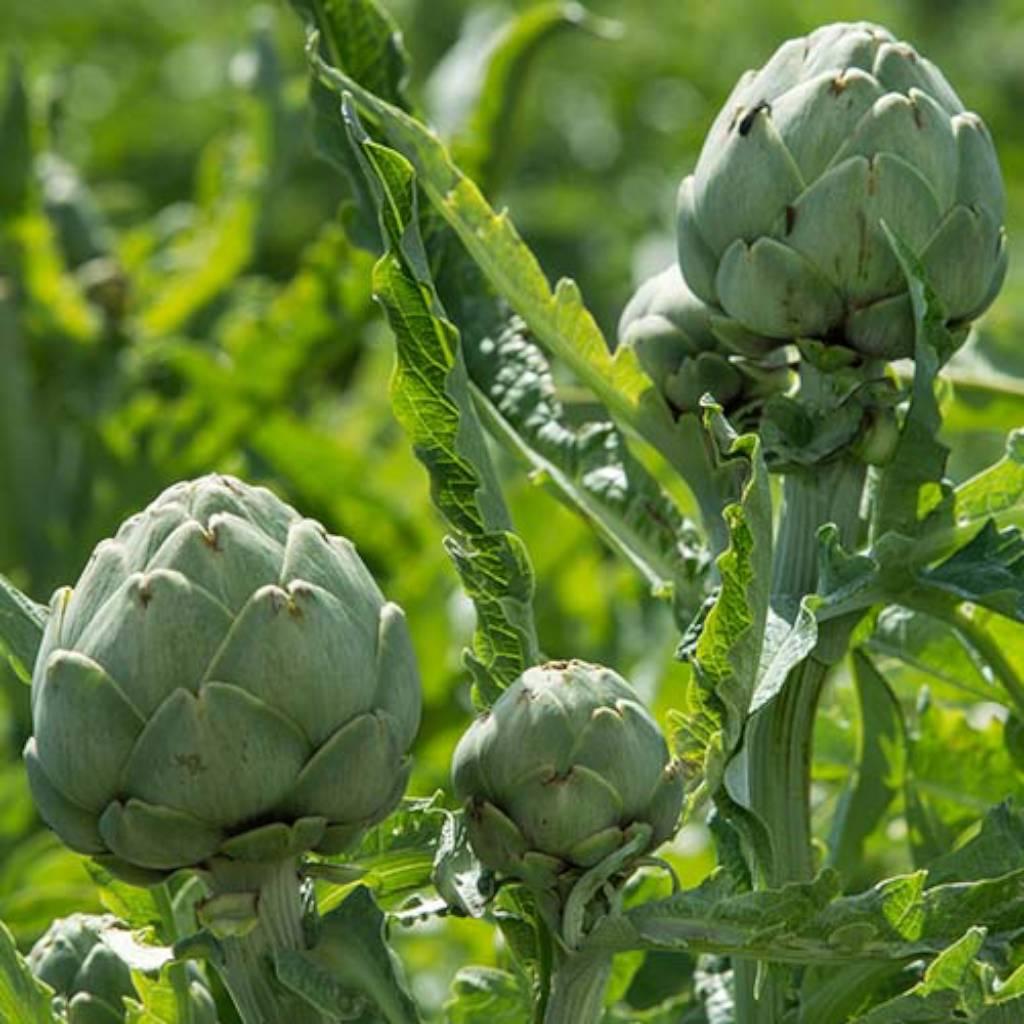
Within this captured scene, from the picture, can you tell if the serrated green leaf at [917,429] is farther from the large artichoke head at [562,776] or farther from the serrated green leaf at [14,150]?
the serrated green leaf at [14,150]

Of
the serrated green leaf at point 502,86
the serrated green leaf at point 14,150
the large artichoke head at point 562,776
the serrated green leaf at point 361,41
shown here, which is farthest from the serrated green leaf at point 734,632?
the serrated green leaf at point 14,150

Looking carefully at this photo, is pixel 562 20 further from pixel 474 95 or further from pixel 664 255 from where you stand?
pixel 664 255

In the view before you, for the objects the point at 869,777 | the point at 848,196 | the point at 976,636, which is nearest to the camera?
the point at 848,196

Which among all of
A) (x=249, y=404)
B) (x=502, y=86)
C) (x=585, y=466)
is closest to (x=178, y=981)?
(x=585, y=466)

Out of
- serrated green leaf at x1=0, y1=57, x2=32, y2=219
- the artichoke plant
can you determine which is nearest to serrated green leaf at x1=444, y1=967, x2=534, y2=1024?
the artichoke plant

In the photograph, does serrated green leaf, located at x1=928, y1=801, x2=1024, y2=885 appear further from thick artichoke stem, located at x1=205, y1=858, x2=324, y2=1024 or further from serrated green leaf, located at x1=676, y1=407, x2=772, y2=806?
thick artichoke stem, located at x1=205, y1=858, x2=324, y2=1024

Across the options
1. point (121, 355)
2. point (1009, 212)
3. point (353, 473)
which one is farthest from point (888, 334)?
point (1009, 212)

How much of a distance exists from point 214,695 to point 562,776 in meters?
0.11

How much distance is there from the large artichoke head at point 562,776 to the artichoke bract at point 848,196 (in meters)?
0.16

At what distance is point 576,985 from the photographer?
801mm

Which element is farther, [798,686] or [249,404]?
[249,404]

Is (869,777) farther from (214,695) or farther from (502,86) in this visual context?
(502,86)

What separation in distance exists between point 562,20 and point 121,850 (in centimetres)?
85

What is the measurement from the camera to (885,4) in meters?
3.40
